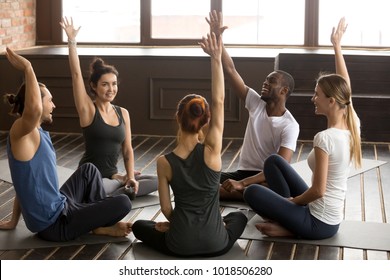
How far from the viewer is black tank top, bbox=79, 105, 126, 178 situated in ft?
15.3

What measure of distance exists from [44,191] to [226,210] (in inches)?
46.5

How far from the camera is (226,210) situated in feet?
15.2

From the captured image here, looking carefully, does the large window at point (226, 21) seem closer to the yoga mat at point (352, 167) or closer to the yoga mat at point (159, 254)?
the yoga mat at point (352, 167)

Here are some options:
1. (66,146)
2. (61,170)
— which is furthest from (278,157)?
(66,146)

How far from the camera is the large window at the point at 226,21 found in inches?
318

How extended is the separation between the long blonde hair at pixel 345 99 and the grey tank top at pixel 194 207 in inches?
26.4

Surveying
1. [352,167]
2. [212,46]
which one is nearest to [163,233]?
[212,46]

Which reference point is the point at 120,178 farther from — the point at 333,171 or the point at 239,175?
the point at 333,171

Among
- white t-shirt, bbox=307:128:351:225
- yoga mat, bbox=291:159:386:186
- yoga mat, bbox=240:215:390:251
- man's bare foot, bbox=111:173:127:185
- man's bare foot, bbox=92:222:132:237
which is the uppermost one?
white t-shirt, bbox=307:128:351:225

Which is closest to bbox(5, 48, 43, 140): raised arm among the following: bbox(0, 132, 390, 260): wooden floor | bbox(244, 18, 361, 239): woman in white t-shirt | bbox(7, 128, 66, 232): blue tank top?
bbox(7, 128, 66, 232): blue tank top

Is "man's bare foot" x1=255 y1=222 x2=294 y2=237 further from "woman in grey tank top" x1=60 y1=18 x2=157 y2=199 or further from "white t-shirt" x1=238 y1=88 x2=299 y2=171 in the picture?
"woman in grey tank top" x1=60 y1=18 x2=157 y2=199

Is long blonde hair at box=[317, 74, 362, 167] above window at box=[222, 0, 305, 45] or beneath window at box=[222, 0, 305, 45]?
beneath

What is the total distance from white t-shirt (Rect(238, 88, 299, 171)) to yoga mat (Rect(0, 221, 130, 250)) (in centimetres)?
109

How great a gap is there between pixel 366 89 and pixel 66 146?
2544 mm
